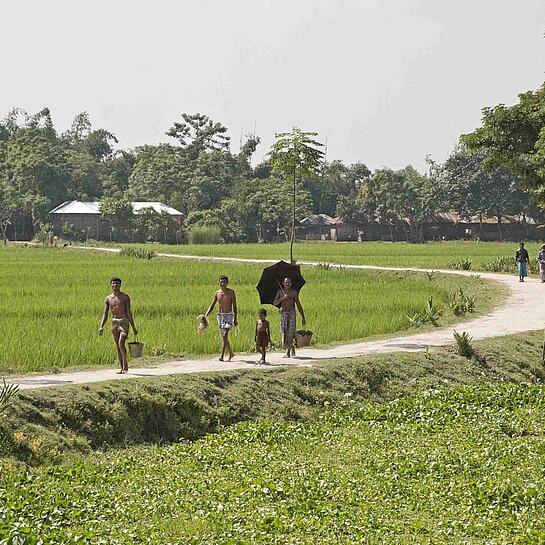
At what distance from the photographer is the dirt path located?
1304 centimetres

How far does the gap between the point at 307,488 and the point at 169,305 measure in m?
12.3

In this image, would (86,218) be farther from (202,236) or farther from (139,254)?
(139,254)

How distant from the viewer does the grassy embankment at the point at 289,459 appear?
870 centimetres

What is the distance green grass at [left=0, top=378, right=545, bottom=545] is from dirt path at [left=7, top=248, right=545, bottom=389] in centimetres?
188

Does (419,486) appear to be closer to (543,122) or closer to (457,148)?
(543,122)

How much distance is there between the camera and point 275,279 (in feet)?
51.7

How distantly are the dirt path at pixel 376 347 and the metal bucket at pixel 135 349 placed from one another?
0.36 metres

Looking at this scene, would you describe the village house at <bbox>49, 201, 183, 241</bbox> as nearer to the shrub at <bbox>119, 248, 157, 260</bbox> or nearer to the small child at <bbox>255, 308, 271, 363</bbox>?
the shrub at <bbox>119, 248, 157, 260</bbox>

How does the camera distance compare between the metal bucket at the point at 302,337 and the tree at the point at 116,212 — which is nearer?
the metal bucket at the point at 302,337

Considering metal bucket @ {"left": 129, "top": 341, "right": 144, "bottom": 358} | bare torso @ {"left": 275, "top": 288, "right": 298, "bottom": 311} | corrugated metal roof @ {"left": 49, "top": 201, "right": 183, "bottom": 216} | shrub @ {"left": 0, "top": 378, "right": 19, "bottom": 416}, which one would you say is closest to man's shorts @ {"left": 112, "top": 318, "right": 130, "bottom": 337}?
metal bucket @ {"left": 129, "top": 341, "right": 144, "bottom": 358}

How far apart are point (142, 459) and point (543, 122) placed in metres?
21.8

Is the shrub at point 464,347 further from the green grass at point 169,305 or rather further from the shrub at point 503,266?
the shrub at point 503,266

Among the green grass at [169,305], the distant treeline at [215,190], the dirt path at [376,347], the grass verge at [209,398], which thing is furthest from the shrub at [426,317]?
the distant treeline at [215,190]

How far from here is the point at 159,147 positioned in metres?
86.2
